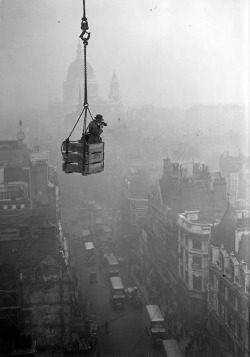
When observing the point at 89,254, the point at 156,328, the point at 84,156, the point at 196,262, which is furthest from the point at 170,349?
the point at 89,254

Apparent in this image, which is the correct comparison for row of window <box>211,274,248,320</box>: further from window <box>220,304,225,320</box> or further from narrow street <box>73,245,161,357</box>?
narrow street <box>73,245,161,357</box>

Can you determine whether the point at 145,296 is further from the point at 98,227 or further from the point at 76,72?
the point at 76,72

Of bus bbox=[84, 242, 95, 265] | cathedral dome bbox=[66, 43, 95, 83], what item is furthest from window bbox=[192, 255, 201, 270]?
cathedral dome bbox=[66, 43, 95, 83]

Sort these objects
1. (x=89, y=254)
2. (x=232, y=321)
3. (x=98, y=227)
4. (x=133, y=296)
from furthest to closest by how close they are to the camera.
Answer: (x=98, y=227), (x=89, y=254), (x=133, y=296), (x=232, y=321)

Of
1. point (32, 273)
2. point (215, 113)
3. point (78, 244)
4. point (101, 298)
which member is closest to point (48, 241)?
point (32, 273)

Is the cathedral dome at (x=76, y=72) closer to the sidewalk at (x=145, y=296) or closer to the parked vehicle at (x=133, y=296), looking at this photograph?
the sidewalk at (x=145, y=296)

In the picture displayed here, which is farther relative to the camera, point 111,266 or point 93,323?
point 111,266

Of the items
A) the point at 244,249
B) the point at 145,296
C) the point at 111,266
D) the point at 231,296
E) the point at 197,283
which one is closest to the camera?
the point at 231,296

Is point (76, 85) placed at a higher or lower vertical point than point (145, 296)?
higher
